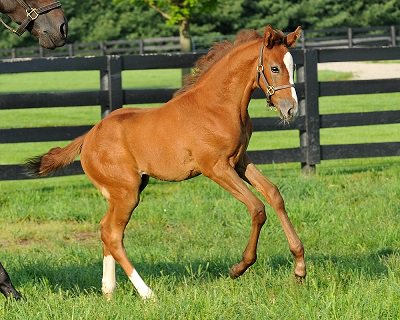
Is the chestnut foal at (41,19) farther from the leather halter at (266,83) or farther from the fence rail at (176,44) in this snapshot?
the fence rail at (176,44)

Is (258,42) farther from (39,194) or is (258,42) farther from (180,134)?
(39,194)

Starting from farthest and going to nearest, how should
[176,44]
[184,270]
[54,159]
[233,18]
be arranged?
[233,18] → [176,44] → [184,270] → [54,159]

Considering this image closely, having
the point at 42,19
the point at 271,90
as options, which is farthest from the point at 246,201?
the point at 42,19

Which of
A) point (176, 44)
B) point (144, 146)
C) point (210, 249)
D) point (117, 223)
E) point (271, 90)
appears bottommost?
point (176, 44)

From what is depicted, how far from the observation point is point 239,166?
20.9 feet

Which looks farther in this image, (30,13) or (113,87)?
(113,87)

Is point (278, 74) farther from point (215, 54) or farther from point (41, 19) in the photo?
point (41, 19)

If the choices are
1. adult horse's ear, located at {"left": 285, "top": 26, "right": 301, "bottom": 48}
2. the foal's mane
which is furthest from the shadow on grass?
adult horse's ear, located at {"left": 285, "top": 26, "right": 301, "bottom": 48}

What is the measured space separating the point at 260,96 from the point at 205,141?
6103 millimetres

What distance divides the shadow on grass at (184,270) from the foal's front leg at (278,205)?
1.03ft

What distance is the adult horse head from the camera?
5.48 meters

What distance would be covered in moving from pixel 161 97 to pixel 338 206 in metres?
3.38

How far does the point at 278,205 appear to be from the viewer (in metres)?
6.22

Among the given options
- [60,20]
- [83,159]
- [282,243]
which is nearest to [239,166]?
[83,159]
